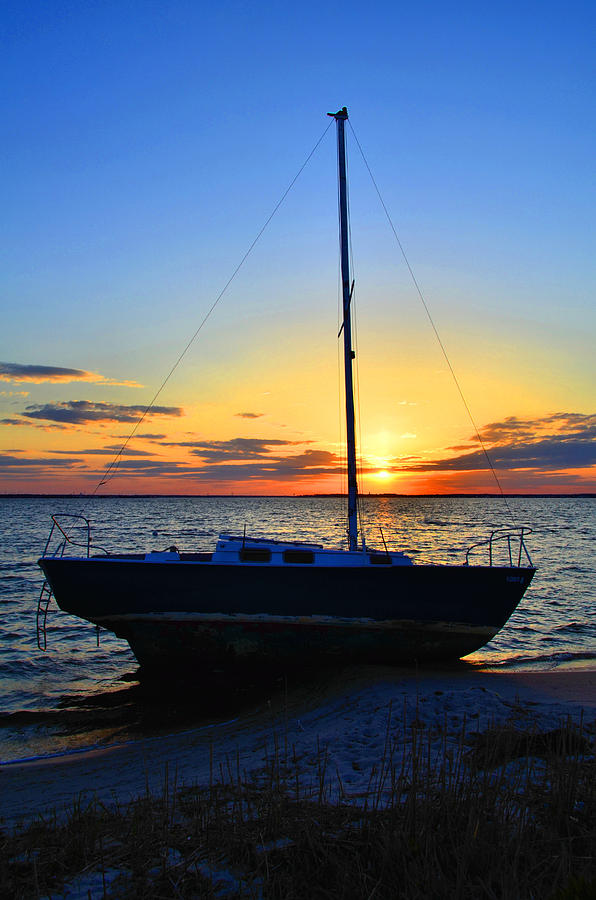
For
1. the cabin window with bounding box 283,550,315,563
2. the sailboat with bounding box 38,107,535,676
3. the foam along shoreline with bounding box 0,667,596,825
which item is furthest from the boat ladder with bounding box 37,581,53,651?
the cabin window with bounding box 283,550,315,563

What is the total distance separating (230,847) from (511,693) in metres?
7.60

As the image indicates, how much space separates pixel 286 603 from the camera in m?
11.5

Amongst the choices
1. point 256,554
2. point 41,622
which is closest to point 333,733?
point 256,554

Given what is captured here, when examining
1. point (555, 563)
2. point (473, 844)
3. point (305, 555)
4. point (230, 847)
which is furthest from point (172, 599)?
point (555, 563)

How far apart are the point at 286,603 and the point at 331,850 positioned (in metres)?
8.07

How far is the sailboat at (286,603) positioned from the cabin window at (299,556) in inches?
0.9

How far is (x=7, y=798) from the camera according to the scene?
6.53 meters

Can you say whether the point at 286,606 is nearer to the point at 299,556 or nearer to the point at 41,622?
the point at 299,556

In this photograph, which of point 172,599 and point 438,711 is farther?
point 172,599

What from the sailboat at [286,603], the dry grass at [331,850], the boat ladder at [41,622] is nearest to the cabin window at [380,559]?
the sailboat at [286,603]

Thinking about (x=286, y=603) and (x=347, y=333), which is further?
(x=347, y=333)

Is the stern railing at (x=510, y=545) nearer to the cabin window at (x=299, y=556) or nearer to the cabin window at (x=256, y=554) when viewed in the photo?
the cabin window at (x=299, y=556)

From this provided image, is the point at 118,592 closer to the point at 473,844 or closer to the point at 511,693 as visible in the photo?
the point at 511,693

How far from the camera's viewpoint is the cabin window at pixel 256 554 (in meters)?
11.7
